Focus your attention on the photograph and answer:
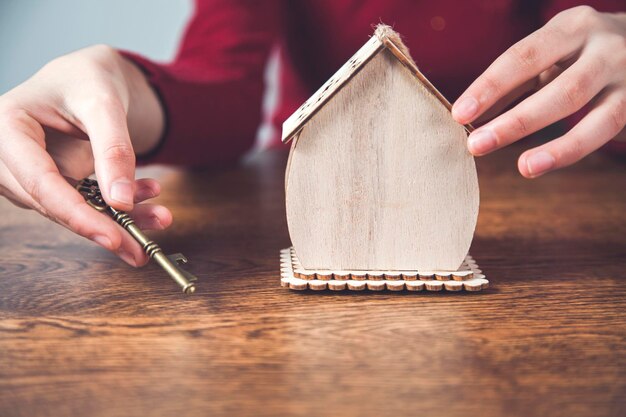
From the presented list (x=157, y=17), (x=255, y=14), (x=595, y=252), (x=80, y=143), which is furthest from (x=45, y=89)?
(x=157, y=17)

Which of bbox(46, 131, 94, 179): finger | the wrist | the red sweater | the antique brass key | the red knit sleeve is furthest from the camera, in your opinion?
the red sweater

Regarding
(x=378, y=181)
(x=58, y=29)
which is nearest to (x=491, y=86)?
(x=378, y=181)

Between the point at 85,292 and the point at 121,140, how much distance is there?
0.16 meters

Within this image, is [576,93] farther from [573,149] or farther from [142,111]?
[142,111]

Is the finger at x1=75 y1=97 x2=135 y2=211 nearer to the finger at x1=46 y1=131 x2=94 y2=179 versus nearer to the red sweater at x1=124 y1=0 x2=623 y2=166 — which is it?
the finger at x1=46 y1=131 x2=94 y2=179

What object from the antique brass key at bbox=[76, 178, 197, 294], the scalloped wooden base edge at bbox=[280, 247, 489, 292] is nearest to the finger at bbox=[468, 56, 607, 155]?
the scalloped wooden base edge at bbox=[280, 247, 489, 292]

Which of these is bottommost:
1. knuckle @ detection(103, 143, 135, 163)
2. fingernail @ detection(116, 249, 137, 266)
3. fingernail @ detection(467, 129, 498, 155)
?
fingernail @ detection(116, 249, 137, 266)

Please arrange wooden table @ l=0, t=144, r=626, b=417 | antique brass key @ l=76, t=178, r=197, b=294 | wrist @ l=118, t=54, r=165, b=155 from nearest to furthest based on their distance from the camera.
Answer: wooden table @ l=0, t=144, r=626, b=417 → antique brass key @ l=76, t=178, r=197, b=294 → wrist @ l=118, t=54, r=165, b=155

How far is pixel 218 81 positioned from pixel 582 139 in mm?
857

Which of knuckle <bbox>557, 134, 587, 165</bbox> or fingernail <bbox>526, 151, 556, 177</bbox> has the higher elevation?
knuckle <bbox>557, 134, 587, 165</bbox>

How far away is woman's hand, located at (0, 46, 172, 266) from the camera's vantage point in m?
0.62

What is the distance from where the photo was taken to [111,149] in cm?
64

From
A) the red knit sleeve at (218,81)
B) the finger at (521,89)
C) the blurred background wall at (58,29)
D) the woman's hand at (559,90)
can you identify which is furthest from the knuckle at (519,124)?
the blurred background wall at (58,29)

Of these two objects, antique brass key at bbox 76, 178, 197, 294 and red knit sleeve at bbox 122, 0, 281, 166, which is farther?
red knit sleeve at bbox 122, 0, 281, 166
